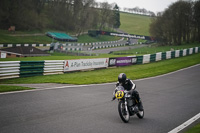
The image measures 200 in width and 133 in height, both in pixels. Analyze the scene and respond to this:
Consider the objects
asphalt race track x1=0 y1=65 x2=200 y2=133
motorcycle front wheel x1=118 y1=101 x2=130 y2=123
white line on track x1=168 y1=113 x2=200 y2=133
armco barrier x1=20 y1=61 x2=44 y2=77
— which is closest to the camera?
asphalt race track x1=0 y1=65 x2=200 y2=133

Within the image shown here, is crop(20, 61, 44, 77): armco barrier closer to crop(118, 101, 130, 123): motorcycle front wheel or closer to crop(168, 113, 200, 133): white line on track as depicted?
crop(118, 101, 130, 123): motorcycle front wheel

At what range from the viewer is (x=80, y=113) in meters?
9.06

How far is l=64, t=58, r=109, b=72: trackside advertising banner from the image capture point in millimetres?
22603

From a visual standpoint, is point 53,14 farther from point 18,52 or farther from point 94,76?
point 94,76

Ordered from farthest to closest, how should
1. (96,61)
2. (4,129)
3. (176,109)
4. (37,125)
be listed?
(96,61) → (176,109) → (37,125) → (4,129)

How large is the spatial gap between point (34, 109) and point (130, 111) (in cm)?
345

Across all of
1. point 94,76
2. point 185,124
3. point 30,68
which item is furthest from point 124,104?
point 94,76

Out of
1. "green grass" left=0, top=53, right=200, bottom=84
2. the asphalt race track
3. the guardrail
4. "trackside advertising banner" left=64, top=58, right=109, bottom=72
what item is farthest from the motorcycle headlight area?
"trackside advertising banner" left=64, top=58, right=109, bottom=72

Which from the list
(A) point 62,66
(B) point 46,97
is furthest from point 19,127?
(A) point 62,66

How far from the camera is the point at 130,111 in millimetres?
8453

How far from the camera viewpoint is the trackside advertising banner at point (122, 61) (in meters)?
28.3

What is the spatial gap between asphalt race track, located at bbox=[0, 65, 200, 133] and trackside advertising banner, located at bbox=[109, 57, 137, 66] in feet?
49.6

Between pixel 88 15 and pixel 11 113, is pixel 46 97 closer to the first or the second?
pixel 11 113

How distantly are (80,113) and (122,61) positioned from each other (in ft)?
69.3
